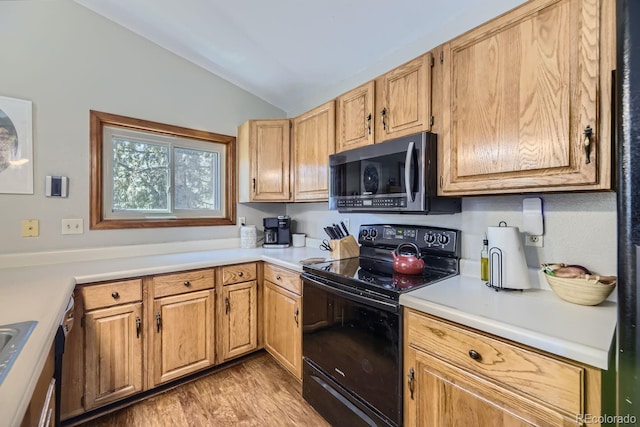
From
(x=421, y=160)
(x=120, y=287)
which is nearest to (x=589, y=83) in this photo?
(x=421, y=160)

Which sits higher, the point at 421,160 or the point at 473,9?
the point at 473,9

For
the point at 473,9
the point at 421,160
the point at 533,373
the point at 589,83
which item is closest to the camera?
the point at 533,373

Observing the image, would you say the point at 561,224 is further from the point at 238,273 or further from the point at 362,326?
the point at 238,273

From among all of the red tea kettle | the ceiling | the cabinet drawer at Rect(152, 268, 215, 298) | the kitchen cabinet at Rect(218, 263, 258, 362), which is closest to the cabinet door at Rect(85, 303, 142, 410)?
the cabinet drawer at Rect(152, 268, 215, 298)

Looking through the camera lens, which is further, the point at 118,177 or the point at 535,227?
the point at 118,177

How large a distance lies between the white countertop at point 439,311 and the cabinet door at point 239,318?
1.63 feet

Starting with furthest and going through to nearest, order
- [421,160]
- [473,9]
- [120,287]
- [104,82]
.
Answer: [104,82]
[120,287]
[473,9]
[421,160]

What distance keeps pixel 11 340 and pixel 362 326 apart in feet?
4.19

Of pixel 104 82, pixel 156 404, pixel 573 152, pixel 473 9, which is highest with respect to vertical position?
pixel 473 9

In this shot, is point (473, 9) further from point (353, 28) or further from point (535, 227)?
point (535, 227)

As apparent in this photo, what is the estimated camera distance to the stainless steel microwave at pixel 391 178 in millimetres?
1427

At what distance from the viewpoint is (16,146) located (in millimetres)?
1780

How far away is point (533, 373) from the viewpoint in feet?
2.86

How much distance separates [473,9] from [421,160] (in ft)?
3.13
